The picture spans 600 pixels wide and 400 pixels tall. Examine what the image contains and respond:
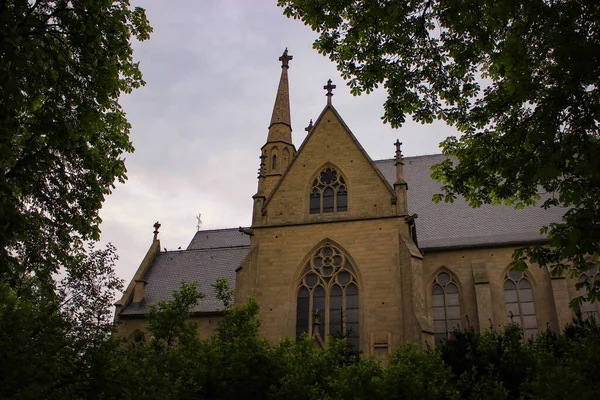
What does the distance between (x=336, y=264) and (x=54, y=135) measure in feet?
42.2

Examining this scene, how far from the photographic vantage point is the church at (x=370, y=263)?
2061 cm

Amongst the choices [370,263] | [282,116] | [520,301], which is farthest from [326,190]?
[282,116]

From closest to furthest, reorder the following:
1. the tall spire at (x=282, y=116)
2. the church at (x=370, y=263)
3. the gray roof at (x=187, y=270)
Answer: the church at (x=370, y=263)
the gray roof at (x=187, y=270)
the tall spire at (x=282, y=116)

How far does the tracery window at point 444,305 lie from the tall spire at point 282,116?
13.1 meters

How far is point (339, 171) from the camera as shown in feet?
77.3

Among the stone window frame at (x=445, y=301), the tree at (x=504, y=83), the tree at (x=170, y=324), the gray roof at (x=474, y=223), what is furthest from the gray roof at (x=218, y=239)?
the tree at (x=504, y=83)

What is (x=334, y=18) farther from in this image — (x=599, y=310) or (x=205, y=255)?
(x=205, y=255)

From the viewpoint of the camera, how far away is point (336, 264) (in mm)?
21969

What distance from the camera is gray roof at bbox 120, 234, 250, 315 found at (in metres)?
29.0

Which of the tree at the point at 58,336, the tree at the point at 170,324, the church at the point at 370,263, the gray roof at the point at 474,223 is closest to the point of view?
the tree at the point at 58,336

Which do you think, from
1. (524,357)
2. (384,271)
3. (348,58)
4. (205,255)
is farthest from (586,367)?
(205,255)

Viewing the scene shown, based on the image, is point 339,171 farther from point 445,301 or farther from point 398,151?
point 445,301

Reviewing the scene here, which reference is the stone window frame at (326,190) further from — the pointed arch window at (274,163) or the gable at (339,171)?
the pointed arch window at (274,163)

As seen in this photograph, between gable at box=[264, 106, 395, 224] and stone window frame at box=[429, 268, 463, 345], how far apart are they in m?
4.22
